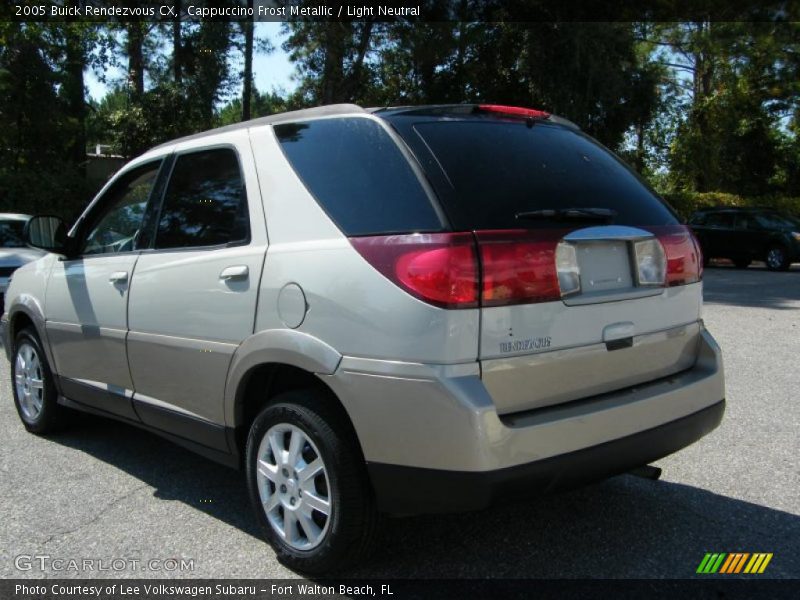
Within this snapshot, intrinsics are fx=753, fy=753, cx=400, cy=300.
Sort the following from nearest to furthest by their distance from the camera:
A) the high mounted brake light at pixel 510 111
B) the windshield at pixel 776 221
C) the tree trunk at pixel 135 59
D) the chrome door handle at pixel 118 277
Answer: the high mounted brake light at pixel 510 111, the chrome door handle at pixel 118 277, the windshield at pixel 776 221, the tree trunk at pixel 135 59

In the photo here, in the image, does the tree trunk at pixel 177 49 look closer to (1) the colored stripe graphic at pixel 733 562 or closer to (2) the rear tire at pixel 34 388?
(2) the rear tire at pixel 34 388

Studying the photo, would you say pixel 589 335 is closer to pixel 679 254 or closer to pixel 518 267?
pixel 518 267

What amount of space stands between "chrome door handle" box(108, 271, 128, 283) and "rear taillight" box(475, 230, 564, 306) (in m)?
2.22

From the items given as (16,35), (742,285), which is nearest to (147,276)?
(742,285)

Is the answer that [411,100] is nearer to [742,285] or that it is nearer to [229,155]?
[742,285]

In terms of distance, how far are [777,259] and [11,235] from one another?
17554mm

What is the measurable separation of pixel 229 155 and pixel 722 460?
318 centimetres

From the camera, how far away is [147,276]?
12.6 feet

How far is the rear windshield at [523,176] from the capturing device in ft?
9.00

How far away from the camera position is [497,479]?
101 inches

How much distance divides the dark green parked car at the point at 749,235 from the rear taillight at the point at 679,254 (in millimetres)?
17873

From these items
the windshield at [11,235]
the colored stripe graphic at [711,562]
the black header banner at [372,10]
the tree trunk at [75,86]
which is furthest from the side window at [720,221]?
the colored stripe graphic at [711,562]

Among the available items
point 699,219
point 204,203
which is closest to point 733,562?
point 204,203

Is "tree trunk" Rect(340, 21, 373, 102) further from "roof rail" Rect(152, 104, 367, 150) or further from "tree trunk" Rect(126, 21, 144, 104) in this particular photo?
"roof rail" Rect(152, 104, 367, 150)
